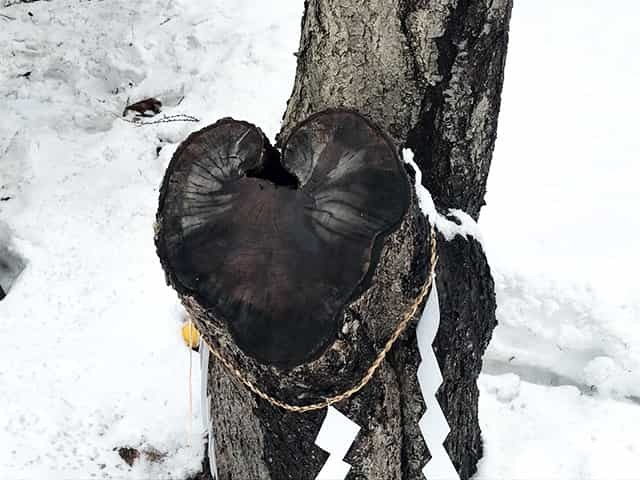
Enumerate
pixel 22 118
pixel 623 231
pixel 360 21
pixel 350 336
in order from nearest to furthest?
pixel 350 336, pixel 360 21, pixel 623 231, pixel 22 118

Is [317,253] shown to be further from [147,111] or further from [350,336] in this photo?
[147,111]

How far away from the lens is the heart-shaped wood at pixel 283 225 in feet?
3.41

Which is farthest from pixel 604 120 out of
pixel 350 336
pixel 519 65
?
pixel 350 336

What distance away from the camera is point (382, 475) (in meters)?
1.44

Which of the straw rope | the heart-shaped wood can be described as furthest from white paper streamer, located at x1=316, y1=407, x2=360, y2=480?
the heart-shaped wood

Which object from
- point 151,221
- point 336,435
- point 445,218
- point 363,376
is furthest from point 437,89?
point 151,221

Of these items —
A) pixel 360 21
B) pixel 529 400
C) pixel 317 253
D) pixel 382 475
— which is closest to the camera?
pixel 317 253

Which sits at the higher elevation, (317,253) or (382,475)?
(317,253)

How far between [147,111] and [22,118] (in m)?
0.51

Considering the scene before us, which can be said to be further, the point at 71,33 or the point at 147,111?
the point at 71,33

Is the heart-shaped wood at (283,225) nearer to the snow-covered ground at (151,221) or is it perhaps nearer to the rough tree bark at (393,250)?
the rough tree bark at (393,250)

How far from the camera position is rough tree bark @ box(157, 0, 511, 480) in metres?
1.22

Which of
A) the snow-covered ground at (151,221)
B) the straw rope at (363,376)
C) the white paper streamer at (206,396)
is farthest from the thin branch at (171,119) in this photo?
the straw rope at (363,376)

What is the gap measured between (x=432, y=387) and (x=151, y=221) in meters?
1.64
